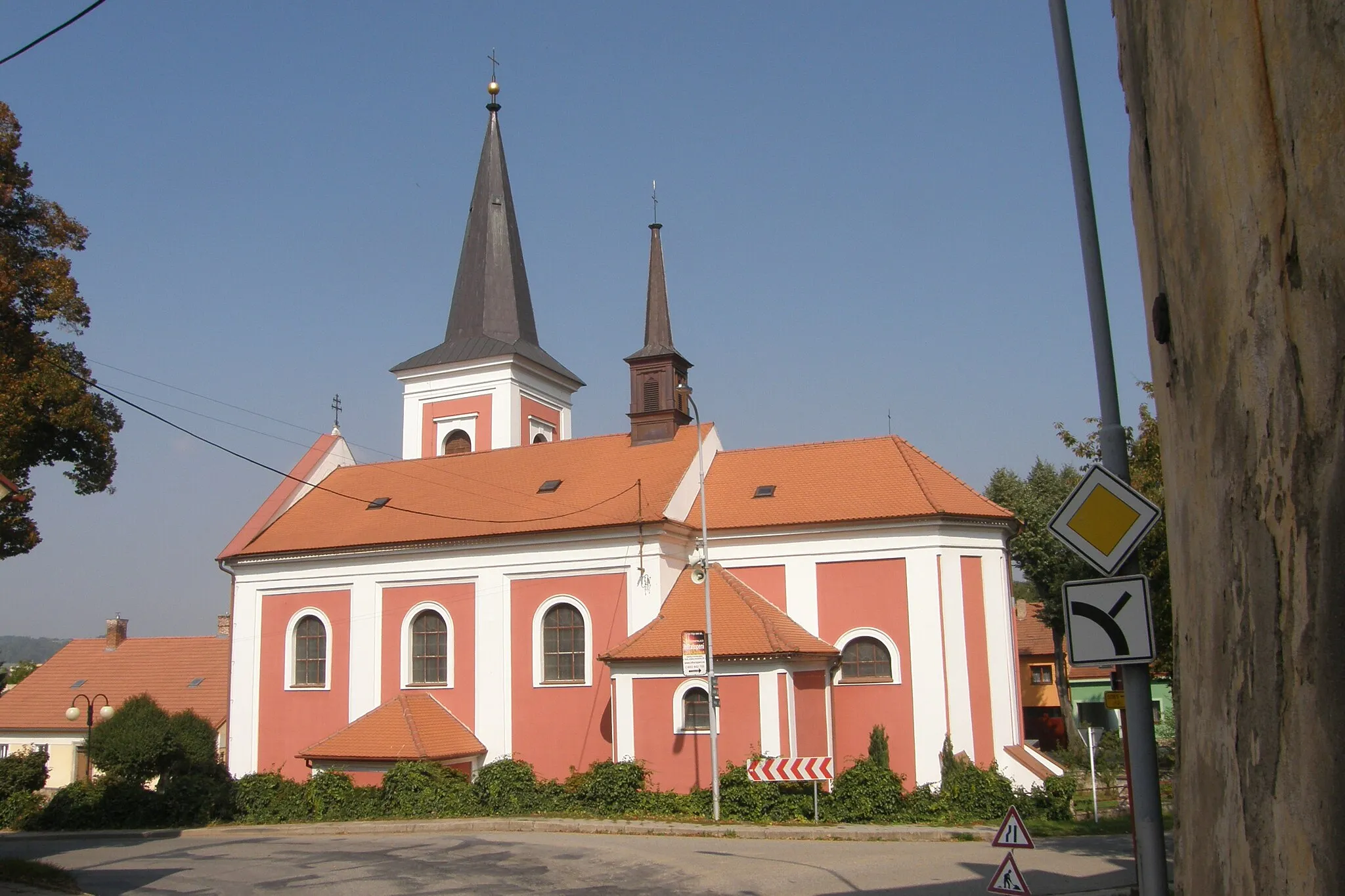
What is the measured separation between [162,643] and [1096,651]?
49581 mm

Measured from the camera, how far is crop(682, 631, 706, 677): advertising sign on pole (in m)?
21.8

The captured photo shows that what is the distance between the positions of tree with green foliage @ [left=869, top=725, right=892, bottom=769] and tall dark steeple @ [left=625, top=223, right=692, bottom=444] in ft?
35.5

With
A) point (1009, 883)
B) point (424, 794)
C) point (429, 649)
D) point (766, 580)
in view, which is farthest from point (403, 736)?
point (1009, 883)

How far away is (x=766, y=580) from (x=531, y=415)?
15.1 m

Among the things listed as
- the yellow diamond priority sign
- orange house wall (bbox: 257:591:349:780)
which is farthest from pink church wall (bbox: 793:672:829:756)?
the yellow diamond priority sign

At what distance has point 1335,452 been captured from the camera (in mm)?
1792

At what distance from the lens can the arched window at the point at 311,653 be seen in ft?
98.9

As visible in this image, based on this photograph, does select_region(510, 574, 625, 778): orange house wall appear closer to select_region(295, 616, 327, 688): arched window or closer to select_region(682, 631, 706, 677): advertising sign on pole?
select_region(682, 631, 706, 677): advertising sign on pole

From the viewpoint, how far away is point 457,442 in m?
39.3

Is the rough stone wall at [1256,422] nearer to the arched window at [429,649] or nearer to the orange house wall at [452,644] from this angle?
the orange house wall at [452,644]

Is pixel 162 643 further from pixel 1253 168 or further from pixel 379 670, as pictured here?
pixel 1253 168

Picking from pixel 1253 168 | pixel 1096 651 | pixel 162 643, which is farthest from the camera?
pixel 162 643

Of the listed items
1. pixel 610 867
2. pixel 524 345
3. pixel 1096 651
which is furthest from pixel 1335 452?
pixel 524 345

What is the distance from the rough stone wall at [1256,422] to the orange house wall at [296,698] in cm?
2941
